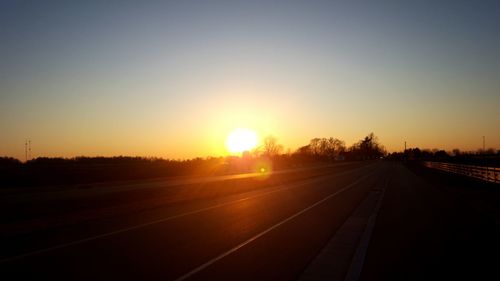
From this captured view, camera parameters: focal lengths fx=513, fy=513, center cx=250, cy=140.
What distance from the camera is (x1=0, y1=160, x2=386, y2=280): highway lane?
8.54 metres

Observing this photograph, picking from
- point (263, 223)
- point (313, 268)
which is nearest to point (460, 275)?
point (313, 268)

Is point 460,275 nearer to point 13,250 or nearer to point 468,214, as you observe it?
point 13,250

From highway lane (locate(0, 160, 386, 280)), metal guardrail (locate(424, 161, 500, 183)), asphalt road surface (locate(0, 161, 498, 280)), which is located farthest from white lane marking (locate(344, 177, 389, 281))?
metal guardrail (locate(424, 161, 500, 183))

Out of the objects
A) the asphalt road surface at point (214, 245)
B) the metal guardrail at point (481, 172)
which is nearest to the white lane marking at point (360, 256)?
the asphalt road surface at point (214, 245)

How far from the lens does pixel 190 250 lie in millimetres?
10625

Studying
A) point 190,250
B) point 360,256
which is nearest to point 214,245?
point 190,250

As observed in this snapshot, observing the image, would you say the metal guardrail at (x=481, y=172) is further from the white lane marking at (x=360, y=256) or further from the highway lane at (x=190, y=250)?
the white lane marking at (x=360, y=256)

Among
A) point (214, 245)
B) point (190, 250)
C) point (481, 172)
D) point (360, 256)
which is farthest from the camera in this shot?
point (481, 172)

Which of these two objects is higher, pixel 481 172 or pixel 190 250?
pixel 481 172

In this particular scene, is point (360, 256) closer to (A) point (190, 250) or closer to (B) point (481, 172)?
(A) point (190, 250)

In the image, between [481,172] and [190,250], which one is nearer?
[190,250]

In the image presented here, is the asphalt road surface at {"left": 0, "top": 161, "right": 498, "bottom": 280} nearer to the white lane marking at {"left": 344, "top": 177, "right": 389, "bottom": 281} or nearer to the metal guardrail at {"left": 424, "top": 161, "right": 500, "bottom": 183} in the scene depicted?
the white lane marking at {"left": 344, "top": 177, "right": 389, "bottom": 281}

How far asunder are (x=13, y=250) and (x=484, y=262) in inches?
376

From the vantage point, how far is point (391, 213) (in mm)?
18891
